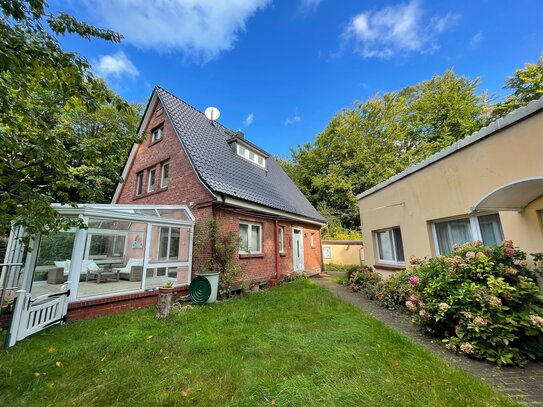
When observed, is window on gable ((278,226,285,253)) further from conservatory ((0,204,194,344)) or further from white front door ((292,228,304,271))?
conservatory ((0,204,194,344))

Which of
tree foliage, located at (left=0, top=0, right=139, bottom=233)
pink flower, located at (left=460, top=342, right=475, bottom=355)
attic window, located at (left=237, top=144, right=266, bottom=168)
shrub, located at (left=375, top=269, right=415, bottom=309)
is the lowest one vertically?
pink flower, located at (left=460, top=342, right=475, bottom=355)

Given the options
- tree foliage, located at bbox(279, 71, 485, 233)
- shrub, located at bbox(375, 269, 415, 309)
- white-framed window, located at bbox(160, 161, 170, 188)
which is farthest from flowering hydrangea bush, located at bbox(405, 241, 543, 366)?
tree foliage, located at bbox(279, 71, 485, 233)

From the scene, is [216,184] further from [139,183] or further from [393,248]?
[393,248]

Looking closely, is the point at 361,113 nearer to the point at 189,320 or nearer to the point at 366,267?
the point at 366,267

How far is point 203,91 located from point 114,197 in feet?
27.5

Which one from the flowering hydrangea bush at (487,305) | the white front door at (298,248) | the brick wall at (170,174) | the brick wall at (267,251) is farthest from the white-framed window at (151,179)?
the flowering hydrangea bush at (487,305)

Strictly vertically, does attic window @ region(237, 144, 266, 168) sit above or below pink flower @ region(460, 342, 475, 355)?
above

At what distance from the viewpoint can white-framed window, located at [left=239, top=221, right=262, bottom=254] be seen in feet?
29.6

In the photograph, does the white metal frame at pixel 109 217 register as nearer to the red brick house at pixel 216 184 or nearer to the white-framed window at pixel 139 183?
the red brick house at pixel 216 184

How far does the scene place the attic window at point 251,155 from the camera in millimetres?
12444

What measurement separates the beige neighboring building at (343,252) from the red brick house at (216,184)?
5043mm

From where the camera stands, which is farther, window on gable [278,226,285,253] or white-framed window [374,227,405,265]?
window on gable [278,226,285,253]

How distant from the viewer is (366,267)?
28.9ft

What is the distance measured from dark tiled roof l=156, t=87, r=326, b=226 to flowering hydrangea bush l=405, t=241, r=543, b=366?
6251 millimetres
